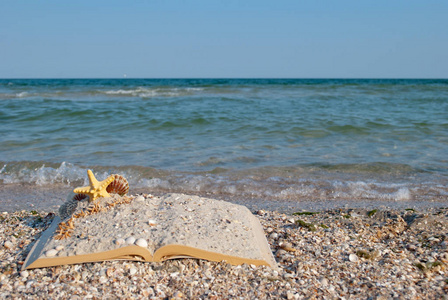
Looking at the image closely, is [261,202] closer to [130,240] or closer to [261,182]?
[261,182]

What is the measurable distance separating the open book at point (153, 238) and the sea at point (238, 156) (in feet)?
5.44

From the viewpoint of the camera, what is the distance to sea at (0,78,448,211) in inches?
213

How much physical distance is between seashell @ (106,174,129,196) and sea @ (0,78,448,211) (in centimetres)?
163

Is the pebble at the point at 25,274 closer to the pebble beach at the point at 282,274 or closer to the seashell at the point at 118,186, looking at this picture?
the pebble beach at the point at 282,274

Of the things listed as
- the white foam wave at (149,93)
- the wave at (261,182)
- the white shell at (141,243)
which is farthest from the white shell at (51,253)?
the white foam wave at (149,93)

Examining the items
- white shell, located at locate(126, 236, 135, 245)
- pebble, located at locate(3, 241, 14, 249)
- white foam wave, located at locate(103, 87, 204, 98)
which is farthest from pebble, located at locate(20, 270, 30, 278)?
white foam wave, located at locate(103, 87, 204, 98)

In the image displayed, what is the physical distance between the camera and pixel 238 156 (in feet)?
23.4

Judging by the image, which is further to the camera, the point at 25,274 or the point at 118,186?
the point at 118,186

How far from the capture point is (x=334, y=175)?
6109 mm

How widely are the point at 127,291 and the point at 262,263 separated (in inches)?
38.7

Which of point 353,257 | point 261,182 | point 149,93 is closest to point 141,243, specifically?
Answer: point 353,257

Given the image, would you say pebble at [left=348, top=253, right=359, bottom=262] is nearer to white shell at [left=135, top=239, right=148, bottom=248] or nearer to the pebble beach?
the pebble beach

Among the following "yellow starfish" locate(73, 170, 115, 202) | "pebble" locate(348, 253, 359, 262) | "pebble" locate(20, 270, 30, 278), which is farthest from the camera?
"yellow starfish" locate(73, 170, 115, 202)

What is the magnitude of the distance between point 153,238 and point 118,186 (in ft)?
3.03
